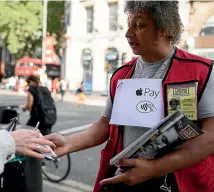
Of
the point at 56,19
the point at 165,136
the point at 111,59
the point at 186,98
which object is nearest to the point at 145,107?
the point at 186,98

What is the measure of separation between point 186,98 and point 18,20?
111 feet

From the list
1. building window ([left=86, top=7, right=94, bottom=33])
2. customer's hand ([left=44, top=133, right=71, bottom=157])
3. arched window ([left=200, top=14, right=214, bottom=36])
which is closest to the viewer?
customer's hand ([left=44, top=133, right=71, bottom=157])

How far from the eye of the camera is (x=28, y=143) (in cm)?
184

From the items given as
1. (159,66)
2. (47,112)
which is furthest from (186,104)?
(47,112)

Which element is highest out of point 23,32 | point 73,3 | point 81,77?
point 73,3

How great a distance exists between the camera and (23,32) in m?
35.8

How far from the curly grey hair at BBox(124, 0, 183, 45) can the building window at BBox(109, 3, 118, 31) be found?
3081cm

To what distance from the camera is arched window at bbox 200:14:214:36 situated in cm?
2649

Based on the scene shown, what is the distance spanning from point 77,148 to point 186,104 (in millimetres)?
697

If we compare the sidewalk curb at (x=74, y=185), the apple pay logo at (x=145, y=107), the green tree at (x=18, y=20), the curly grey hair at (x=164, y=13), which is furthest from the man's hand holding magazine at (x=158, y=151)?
the green tree at (x=18, y=20)

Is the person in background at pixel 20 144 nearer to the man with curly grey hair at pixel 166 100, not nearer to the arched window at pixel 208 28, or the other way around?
the man with curly grey hair at pixel 166 100

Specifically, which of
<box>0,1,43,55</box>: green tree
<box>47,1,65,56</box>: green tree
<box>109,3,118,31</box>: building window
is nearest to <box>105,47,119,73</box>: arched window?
<box>109,3,118,31</box>: building window

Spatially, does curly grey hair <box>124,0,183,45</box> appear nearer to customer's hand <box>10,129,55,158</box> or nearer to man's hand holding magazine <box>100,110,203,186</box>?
man's hand holding magazine <box>100,110,203,186</box>

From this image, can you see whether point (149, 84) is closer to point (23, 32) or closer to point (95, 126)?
point (95, 126)
